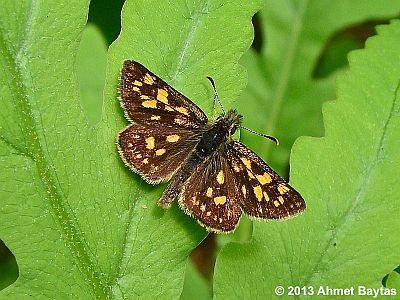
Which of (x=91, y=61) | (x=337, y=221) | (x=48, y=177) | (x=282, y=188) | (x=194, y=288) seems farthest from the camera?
(x=194, y=288)

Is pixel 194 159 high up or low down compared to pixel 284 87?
up

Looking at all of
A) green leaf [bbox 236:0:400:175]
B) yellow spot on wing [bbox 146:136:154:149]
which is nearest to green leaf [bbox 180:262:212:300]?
green leaf [bbox 236:0:400:175]

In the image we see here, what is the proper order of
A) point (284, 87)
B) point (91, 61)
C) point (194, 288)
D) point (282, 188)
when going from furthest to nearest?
point (284, 87), point (194, 288), point (91, 61), point (282, 188)

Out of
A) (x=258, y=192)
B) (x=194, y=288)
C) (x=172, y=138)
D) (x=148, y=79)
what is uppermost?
(x=148, y=79)

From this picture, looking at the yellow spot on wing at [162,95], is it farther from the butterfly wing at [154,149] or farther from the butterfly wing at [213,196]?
the butterfly wing at [213,196]

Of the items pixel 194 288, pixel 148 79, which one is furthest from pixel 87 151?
pixel 194 288

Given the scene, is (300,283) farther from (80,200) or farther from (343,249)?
(80,200)

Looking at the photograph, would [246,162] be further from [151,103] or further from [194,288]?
[194,288]
